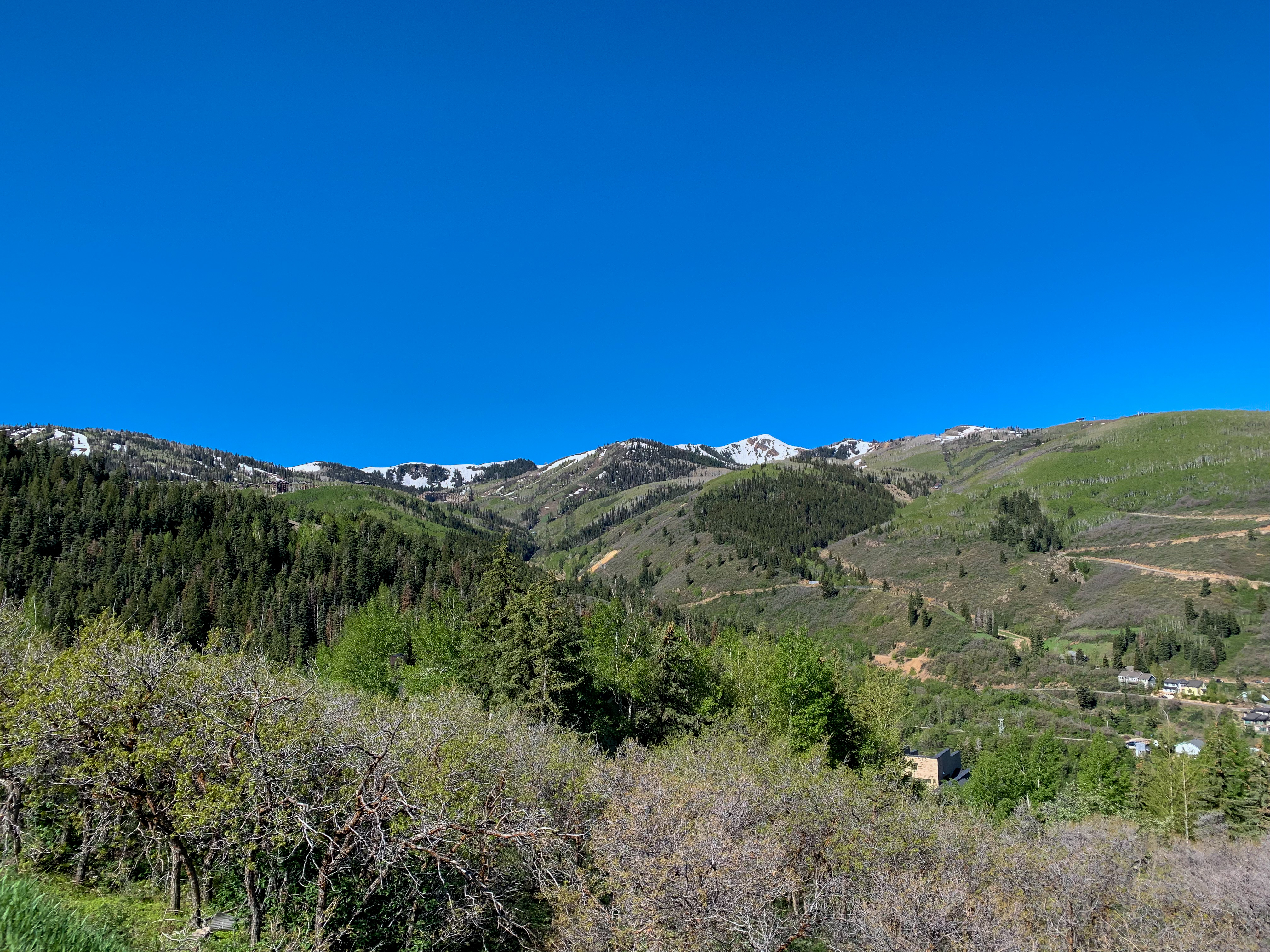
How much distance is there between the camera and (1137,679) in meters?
149

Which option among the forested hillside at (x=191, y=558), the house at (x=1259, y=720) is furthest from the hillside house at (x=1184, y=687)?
the forested hillside at (x=191, y=558)

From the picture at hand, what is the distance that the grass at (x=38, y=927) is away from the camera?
687cm

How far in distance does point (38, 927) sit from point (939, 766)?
116279 millimetres

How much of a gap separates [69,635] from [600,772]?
10533cm

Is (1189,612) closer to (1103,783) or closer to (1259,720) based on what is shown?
(1259,720)

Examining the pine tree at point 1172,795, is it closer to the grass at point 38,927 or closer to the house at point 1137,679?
the grass at point 38,927

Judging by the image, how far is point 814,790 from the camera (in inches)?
1075

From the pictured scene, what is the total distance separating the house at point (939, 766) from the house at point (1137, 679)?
66.1 m

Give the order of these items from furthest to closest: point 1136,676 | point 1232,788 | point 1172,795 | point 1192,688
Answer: point 1136,676 → point 1192,688 → point 1172,795 → point 1232,788

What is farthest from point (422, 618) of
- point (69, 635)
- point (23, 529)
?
point (23, 529)

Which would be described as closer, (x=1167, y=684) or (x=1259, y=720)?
(x=1259, y=720)

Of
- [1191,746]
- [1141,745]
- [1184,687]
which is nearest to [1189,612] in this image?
[1184,687]

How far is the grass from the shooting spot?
22.5 ft

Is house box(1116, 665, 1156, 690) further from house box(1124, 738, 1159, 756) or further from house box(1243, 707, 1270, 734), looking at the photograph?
house box(1124, 738, 1159, 756)
